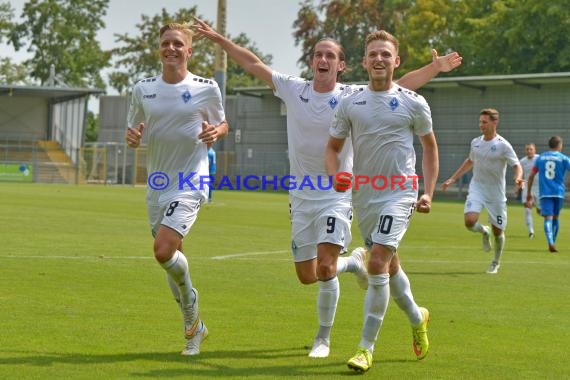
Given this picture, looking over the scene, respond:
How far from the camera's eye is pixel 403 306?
28.6 ft

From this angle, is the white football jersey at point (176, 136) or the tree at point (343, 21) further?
the tree at point (343, 21)

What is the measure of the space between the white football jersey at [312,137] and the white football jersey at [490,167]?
8557mm

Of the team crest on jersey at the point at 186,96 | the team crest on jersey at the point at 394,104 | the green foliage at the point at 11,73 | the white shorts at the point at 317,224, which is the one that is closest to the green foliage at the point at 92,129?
the green foliage at the point at 11,73

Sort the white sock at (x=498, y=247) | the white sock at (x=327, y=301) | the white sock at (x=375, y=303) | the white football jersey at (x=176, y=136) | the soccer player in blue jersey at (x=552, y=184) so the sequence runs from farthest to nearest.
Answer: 1. the soccer player in blue jersey at (x=552, y=184)
2. the white sock at (x=498, y=247)
3. the white football jersey at (x=176, y=136)
4. the white sock at (x=327, y=301)
5. the white sock at (x=375, y=303)

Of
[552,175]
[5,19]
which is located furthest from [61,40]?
[552,175]

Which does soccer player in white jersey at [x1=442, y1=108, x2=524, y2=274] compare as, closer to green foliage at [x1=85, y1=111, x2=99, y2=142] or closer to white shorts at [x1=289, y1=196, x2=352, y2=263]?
white shorts at [x1=289, y1=196, x2=352, y2=263]

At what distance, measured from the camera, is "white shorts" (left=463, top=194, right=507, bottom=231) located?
1712 centimetres

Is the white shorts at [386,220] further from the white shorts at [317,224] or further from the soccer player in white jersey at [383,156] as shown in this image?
the white shorts at [317,224]

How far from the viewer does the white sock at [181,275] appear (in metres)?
8.88

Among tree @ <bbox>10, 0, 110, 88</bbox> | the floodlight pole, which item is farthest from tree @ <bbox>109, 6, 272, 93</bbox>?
the floodlight pole

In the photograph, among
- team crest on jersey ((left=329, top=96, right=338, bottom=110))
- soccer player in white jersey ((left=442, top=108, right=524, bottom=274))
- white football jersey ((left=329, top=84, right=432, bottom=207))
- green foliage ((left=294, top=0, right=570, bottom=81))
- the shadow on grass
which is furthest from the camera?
green foliage ((left=294, top=0, right=570, bottom=81))

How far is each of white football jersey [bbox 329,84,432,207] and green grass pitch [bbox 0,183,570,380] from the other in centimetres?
131

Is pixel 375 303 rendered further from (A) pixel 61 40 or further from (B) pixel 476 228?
(A) pixel 61 40

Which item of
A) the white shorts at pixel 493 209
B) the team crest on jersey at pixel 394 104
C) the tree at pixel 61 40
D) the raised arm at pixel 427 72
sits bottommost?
the white shorts at pixel 493 209
